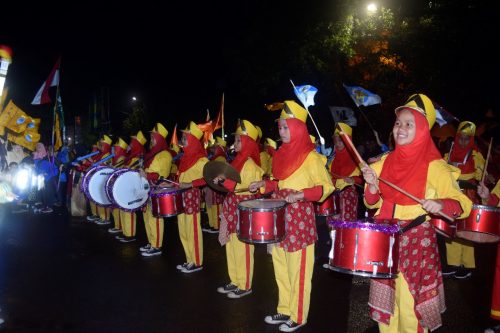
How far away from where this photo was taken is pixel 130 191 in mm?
7230

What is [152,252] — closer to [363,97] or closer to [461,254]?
[363,97]

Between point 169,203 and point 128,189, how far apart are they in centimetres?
137

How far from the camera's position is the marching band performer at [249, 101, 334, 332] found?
4.21m

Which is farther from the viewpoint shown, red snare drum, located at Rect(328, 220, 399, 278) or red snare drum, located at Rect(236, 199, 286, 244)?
red snare drum, located at Rect(236, 199, 286, 244)

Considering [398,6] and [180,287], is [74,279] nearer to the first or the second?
[180,287]

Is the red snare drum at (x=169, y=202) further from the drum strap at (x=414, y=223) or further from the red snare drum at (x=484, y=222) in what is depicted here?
the drum strap at (x=414, y=223)

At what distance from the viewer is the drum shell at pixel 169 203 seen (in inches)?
243

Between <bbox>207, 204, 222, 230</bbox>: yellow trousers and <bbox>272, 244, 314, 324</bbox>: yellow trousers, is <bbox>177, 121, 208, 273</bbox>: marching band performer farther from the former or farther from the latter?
<bbox>207, 204, 222, 230</bbox>: yellow trousers

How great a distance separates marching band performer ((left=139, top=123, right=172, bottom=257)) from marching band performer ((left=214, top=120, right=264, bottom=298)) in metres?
1.91

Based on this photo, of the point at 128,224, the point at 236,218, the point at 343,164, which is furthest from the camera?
the point at 128,224

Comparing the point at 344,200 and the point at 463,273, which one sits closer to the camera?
the point at 463,273

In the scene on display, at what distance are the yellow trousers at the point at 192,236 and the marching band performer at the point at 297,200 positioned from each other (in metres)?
2.19

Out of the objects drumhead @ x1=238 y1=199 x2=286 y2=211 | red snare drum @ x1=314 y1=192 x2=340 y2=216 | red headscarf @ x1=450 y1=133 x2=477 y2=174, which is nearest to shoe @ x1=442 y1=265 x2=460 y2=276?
red headscarf @ x1=450 y1=133 x2=477 y2=174

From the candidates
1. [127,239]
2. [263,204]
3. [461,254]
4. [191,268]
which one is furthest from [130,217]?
[461,254]
